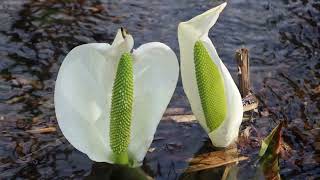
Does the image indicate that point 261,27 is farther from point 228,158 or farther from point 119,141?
point 119,141

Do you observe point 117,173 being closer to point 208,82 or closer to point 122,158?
point 122,158

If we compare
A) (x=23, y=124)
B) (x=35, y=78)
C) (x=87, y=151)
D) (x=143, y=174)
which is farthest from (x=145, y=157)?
(x=35, y=78)

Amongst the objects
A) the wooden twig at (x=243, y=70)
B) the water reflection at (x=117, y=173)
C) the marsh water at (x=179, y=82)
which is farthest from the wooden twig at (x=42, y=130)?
the wooden twig at (x=243, y=70)

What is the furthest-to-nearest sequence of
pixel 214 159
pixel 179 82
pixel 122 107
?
pixel 179 82
pixel 214 159
pixel 122 107

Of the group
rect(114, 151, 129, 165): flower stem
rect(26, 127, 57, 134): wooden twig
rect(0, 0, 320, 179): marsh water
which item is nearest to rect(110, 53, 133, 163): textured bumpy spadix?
rect(114, 151, 129, 165): flower stem

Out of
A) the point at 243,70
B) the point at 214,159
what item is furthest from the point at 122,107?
the point at 243,70

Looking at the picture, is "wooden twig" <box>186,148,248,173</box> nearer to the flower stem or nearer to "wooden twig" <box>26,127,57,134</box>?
the flower stem
